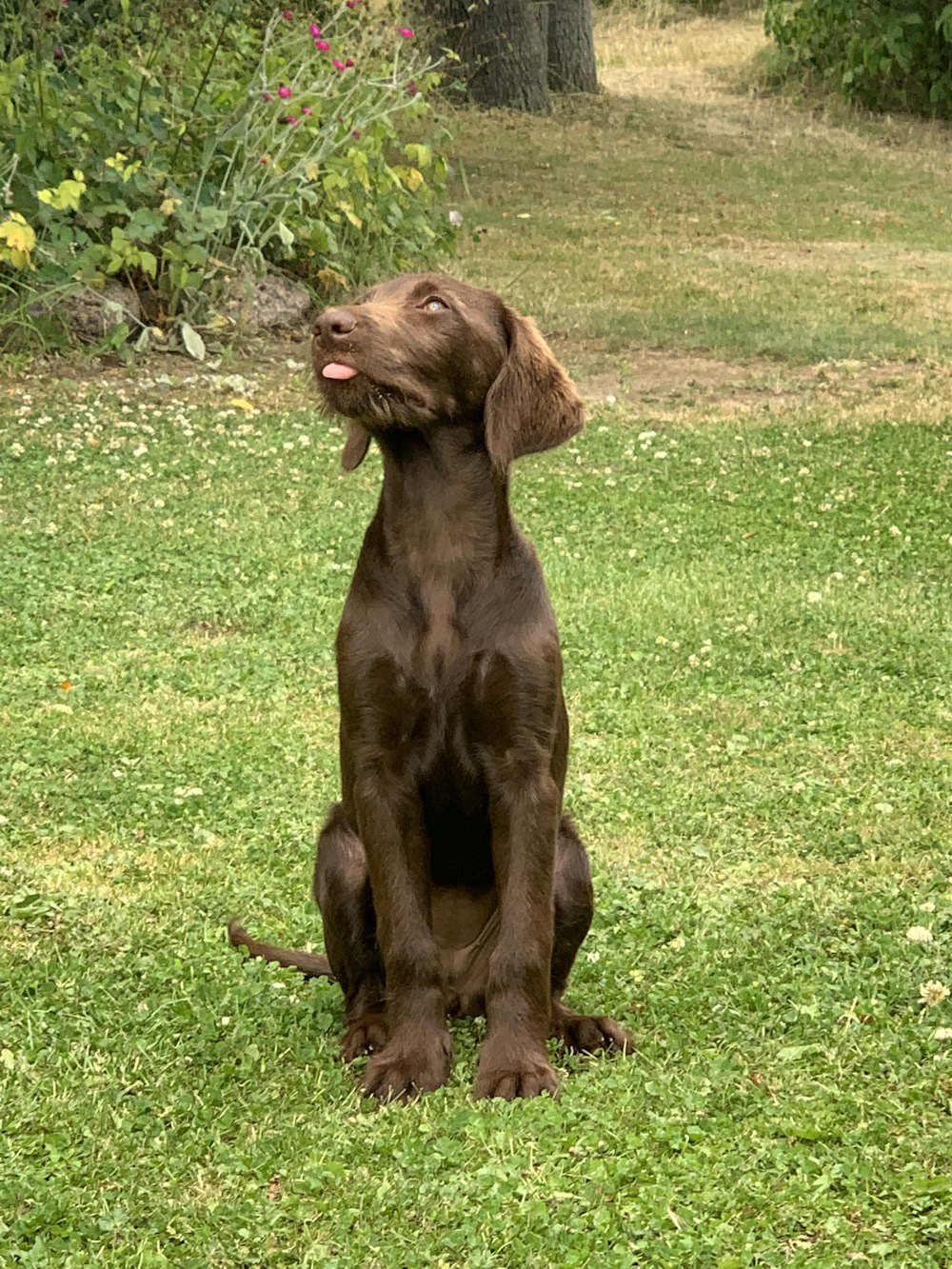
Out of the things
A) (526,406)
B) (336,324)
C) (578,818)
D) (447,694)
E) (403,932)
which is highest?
(336,324)

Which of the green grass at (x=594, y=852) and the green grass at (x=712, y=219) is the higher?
the green grass at (x=594, y=852)

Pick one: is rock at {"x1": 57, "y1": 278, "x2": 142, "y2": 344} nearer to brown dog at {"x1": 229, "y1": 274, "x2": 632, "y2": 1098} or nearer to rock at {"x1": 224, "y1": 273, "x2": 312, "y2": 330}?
rock at {"x1": 224, "y1": 273, "x2": 312, "y2": 330}

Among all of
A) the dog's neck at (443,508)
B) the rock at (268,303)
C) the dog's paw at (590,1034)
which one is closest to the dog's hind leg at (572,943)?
the dog's paw at (590,1034)

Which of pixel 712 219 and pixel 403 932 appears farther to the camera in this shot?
pixel 712 219

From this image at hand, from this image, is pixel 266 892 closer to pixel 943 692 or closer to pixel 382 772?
pixel 382 772

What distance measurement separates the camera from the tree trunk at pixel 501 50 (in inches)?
875

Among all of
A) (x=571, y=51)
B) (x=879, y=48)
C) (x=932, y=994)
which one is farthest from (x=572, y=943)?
(x=571, y=51)

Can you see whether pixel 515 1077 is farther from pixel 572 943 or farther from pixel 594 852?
pixel 594 852

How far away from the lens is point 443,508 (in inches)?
148

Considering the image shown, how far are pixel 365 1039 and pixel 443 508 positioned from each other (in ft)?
3.62

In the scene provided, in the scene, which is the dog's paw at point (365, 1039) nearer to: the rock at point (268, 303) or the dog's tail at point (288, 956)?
the dog's tail at point (288, 956)

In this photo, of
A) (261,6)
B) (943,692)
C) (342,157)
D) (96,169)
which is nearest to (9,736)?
(943,692)

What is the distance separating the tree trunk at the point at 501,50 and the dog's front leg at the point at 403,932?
1959cm

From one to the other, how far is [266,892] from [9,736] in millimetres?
1621
